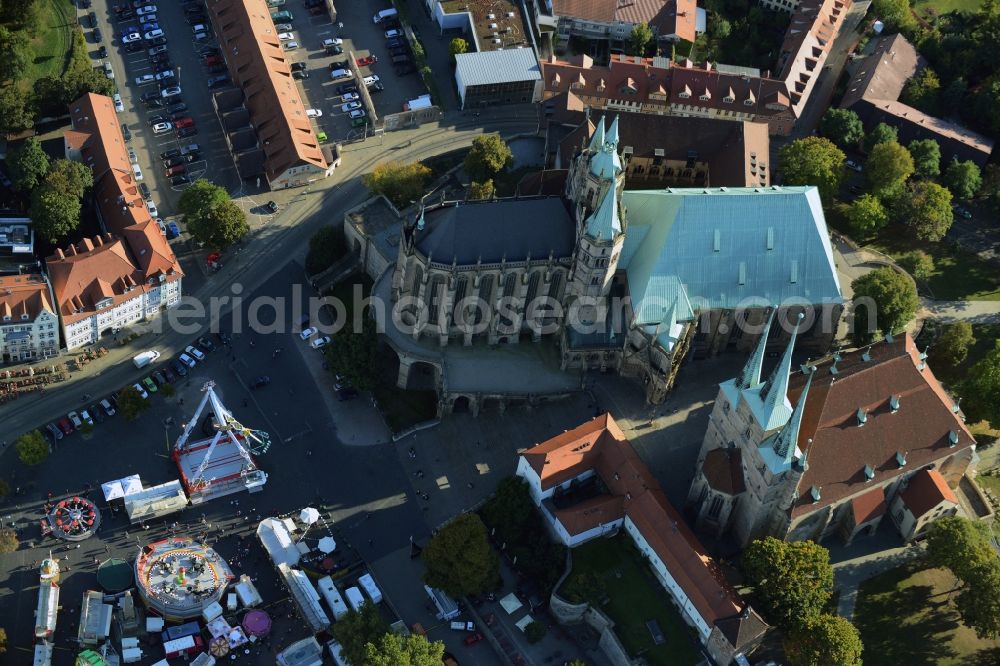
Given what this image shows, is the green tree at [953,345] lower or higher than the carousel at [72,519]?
higher

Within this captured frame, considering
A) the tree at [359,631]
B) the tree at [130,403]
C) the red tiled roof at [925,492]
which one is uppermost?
the red tiled roof at [925,492]

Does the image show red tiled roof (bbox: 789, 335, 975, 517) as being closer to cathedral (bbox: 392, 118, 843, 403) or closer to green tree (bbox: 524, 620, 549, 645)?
cathedral (bbox: 392, 118, 843, 403)

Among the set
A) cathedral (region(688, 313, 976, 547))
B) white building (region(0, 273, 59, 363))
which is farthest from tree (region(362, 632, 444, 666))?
white building (region(0, 273, 59, 363))

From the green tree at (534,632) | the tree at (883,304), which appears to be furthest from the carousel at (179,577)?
the tree at (883,304)

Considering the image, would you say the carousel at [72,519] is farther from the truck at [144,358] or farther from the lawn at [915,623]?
the lawn at [915,623]

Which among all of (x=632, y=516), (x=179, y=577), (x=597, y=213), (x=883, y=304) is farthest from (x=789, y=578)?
(x=179, y=577)

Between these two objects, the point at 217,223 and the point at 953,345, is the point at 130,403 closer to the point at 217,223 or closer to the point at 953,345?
the point at 217,223

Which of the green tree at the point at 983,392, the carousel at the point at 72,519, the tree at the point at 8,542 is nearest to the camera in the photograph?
the tree at the point at 8,542
